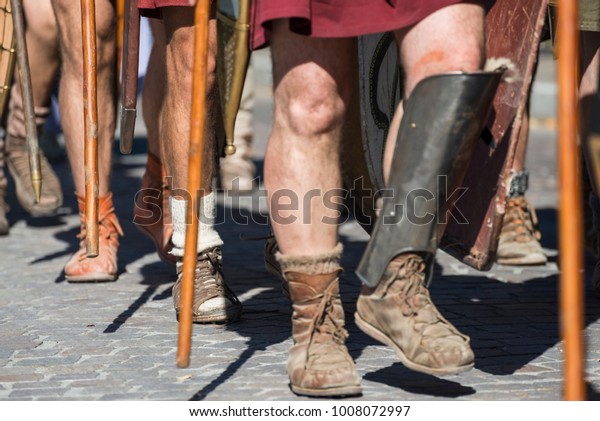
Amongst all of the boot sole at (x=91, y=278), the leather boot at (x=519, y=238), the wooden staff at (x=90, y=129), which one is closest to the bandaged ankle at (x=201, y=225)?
the wooden staff at (x=90, y=129)

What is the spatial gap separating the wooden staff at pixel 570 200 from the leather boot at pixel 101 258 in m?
2.65

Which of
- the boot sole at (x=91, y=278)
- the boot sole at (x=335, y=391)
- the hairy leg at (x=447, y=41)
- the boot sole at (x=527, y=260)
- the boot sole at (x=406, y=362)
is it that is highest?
the hairy leg at (x=447, y=41)

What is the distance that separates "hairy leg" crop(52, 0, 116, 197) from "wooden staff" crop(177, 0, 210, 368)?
5.42 ft

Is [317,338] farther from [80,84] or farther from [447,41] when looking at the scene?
[80,84]

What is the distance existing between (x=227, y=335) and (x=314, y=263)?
0.75m

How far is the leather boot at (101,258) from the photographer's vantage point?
479 centimetres

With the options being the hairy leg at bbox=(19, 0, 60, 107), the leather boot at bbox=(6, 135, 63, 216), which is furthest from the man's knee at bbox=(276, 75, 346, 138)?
the leather boot at bbox=(6, 135, 63, 216)

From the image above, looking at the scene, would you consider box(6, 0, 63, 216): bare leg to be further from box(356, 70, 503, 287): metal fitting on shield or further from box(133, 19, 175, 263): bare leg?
box(356, 70, 503, 287): metal fitting on shield

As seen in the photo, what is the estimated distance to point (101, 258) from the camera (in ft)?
15.9

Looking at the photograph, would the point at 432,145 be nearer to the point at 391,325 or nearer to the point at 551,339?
the point at 391,325

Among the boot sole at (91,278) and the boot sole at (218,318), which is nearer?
the boot sole at (218,318)

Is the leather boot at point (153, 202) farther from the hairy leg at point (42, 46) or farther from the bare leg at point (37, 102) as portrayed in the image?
the hairy leg at point (42, 46)

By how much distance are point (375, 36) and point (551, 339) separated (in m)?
1.06
